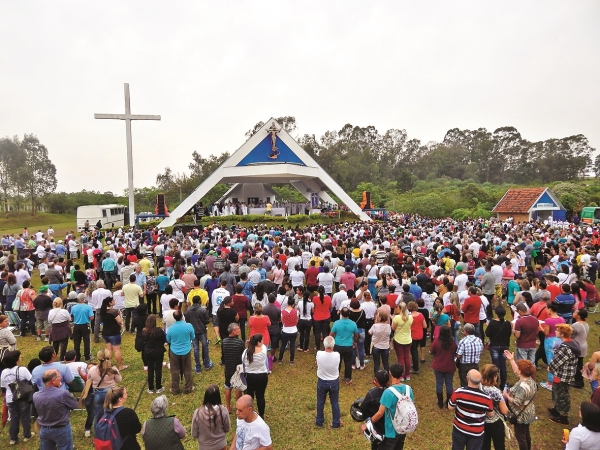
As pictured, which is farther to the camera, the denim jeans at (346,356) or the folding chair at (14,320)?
the folding chair at (14,320)

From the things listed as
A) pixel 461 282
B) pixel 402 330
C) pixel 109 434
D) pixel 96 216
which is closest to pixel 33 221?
pixel 96 216

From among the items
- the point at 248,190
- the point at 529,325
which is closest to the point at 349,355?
the point at 529,325

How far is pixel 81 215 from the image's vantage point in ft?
83.5

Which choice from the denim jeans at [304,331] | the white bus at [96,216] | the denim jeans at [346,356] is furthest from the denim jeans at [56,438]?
the white bus at [96,216]

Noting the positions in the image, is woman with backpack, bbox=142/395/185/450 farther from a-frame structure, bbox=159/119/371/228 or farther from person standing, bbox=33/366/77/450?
a-frame structure, bbox=159/119/371/228

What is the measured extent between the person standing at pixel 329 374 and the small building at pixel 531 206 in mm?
29685

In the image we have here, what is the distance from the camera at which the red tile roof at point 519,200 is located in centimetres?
2905

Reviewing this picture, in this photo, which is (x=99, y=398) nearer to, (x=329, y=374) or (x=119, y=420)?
(x=119, y=420)

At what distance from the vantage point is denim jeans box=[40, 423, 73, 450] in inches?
154

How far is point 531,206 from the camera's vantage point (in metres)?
28.7

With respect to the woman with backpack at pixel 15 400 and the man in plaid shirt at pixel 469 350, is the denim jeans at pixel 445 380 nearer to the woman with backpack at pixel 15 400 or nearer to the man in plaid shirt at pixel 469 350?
the man in plaid shirt at pixel 469 350

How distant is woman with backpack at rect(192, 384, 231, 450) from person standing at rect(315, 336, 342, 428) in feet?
5.03

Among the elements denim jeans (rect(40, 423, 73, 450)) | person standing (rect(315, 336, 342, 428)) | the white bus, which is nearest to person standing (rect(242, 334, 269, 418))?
person standing (rect(315, 336, 342, 428))

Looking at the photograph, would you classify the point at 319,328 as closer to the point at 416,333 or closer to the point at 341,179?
the point at 416,333
